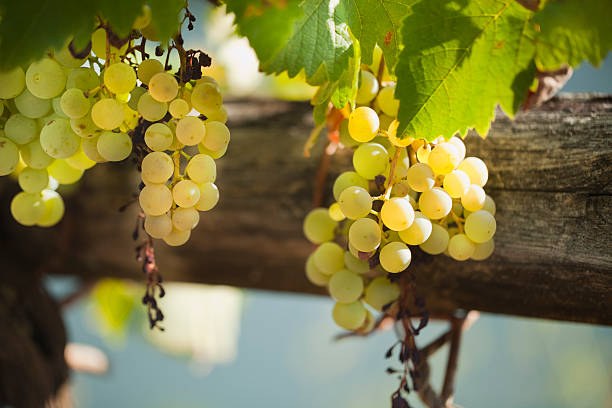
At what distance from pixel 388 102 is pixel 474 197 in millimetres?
87

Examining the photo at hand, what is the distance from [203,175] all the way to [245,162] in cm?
24

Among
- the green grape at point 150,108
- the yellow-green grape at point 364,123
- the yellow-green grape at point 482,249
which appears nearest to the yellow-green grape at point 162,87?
the green grape at point 150,108

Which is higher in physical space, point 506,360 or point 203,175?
point 203,175

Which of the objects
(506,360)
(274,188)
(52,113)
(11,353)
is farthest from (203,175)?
(506,360)

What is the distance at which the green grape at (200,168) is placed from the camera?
0.30m

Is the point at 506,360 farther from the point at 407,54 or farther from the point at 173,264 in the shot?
the point at 407,54

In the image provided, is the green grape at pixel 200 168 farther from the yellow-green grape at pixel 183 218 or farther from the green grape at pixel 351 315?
the green grape at pixel 351 315

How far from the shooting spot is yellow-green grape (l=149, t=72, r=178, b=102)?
0.27 meters

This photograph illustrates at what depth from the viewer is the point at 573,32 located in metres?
0.27

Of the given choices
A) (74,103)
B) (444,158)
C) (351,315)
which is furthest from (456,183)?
(74,103)

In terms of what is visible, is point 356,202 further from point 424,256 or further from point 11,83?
Answer: point 11,83

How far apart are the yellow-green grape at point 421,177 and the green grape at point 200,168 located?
120 millimetres

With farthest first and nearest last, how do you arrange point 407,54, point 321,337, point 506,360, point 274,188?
point 321,337 → point 506,360 → point 274,188 → point 407,54

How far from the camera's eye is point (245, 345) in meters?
2.44
